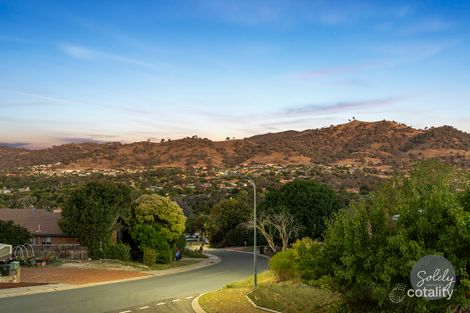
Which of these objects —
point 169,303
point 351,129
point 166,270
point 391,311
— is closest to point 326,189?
point 166,270

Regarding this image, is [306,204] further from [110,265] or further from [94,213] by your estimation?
[94,213]

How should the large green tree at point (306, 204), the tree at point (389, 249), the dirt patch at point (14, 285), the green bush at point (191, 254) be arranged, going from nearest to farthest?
the tree at point (389, 249)
the dirt patch at point (14, 285)
the green bush at point (191, 254)
the large green tree at point (306, 204)

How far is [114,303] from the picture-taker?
25281 mm

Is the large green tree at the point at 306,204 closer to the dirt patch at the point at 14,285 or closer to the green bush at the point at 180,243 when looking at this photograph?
the green bush at the point at 180,243

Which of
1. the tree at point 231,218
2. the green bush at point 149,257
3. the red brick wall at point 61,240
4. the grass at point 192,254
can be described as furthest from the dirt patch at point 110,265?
the tree at point 231,218

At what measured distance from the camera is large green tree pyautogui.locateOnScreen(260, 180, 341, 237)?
2485 inches

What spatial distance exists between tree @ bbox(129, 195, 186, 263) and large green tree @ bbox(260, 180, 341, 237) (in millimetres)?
15575

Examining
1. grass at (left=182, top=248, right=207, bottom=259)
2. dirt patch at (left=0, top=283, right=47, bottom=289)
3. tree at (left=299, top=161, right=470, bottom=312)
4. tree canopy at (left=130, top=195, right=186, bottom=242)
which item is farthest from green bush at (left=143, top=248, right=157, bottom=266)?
tree at (left=299, top=161, right=470, bottom=312)

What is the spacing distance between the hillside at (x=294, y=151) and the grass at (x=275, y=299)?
4995 inches

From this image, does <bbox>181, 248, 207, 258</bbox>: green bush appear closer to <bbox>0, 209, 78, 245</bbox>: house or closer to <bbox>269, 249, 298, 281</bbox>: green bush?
<bbox>0, 209, 78, 245</bbox>: house

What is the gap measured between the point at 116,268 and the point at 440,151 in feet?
401

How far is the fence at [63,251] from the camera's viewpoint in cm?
4697

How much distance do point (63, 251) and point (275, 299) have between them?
2942 cm

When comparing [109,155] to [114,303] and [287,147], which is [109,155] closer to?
[287,147]
